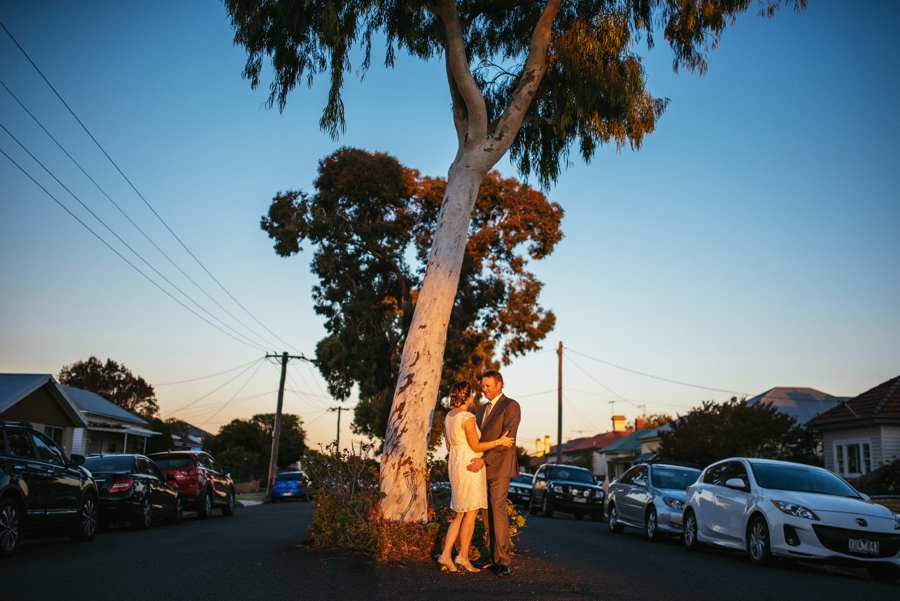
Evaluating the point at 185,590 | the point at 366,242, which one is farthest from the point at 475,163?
the point at 366,242

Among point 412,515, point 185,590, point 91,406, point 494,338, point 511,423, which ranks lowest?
point 185,590

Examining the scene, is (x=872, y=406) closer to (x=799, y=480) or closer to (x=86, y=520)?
(x=799, y=480)

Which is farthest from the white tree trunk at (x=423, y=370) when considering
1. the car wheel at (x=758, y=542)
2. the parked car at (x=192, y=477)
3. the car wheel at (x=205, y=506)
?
the car wheel at (x=205, y=506)

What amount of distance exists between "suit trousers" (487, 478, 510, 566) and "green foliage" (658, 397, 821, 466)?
1004 inches

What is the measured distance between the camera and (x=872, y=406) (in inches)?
1144

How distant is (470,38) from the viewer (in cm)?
1471

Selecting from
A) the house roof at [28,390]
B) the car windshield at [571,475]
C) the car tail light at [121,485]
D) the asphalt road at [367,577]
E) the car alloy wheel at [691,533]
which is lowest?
the asphalt road at [367,577]

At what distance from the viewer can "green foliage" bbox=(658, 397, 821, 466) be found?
1266 inches

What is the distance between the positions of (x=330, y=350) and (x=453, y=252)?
Result: 19472 mm

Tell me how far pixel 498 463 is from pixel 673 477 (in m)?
9.79

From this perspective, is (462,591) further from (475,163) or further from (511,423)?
(475,163)

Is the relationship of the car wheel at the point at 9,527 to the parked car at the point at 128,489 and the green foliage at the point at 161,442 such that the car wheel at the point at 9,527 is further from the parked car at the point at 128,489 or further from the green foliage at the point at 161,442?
the green foliage at the point at 161,442

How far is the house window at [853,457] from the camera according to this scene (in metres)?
29.2

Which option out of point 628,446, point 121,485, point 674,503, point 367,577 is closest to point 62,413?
point 121,485
